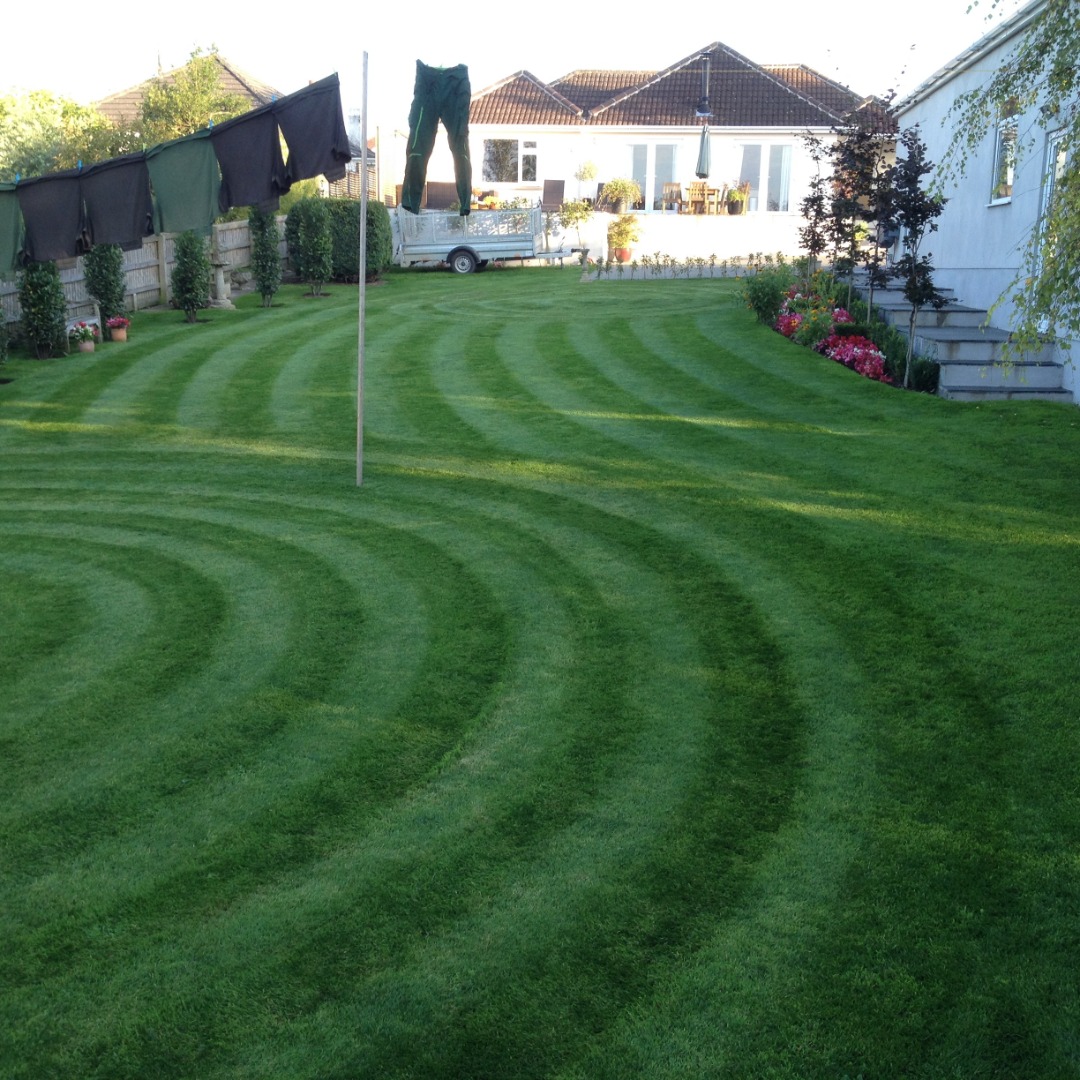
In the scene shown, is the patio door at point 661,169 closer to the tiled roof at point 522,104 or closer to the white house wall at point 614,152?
the white house wall at point 614,152

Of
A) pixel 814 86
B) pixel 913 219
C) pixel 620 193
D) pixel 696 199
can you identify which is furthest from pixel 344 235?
pixel 814 86

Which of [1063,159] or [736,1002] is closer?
[736,1002]

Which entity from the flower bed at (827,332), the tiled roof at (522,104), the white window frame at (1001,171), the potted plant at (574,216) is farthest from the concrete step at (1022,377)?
the tiled roof at (522,104)

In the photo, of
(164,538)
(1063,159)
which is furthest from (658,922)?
(1063,159)

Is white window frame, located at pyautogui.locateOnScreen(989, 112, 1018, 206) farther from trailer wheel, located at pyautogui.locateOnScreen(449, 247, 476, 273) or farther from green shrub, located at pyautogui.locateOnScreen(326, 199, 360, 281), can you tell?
trailer wheel, located at pyautogui.locateOnScreen(449, 247, 476, 273)

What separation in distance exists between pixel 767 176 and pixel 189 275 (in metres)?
22.9

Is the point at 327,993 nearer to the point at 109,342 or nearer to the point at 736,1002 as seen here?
the point at 736,1002

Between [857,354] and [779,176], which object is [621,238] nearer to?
[779,176]

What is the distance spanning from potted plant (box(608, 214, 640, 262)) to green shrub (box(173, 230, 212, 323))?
12336mm

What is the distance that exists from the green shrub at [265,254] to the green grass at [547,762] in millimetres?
11667

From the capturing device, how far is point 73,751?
17.1 feet

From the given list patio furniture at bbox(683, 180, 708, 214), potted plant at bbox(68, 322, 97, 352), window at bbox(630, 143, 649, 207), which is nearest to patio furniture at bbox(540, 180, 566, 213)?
window at bbox(630, 143, 649, 207)

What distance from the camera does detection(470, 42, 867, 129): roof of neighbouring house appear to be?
120 ft

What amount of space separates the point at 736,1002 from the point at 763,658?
9.40ft
